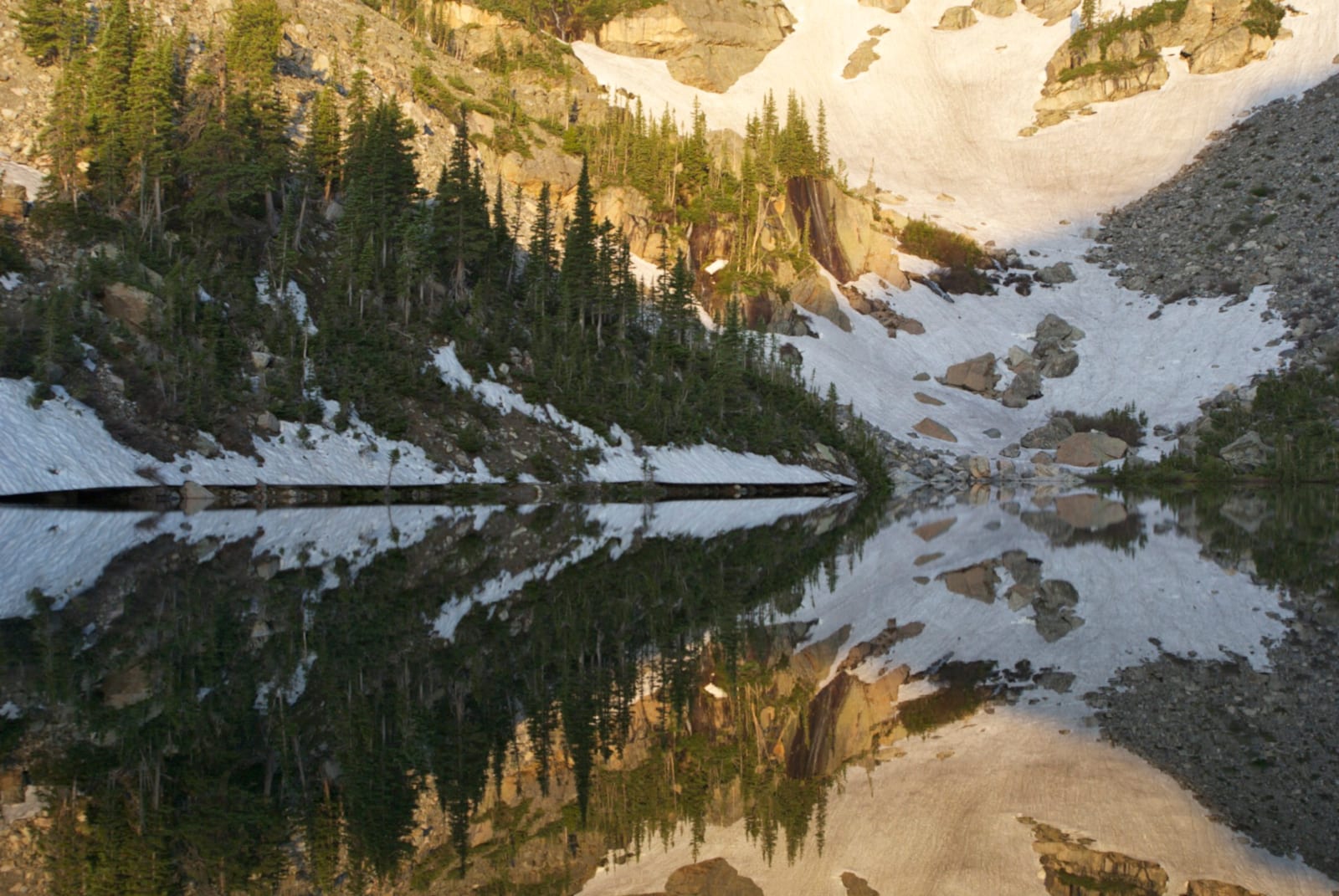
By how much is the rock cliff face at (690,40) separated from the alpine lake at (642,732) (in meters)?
134

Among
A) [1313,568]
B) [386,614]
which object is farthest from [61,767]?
[1313,568]

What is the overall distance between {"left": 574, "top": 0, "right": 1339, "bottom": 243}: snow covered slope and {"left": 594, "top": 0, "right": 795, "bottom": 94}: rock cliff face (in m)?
2.15

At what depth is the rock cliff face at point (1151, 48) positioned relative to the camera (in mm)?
137750

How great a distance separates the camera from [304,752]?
8602mm

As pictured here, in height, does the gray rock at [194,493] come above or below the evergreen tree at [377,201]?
below

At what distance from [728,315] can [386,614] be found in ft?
201

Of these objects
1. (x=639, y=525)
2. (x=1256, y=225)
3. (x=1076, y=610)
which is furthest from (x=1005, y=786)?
(x=1256, y=225)

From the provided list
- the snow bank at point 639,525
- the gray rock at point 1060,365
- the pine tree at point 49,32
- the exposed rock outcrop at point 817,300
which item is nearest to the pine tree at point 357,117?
the pine tree at point 49,32

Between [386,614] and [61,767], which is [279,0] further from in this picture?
[61,767]

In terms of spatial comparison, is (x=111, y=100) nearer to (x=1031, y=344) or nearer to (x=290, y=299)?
(x=290, y=299)

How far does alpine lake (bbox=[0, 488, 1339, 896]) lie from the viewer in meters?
7.27

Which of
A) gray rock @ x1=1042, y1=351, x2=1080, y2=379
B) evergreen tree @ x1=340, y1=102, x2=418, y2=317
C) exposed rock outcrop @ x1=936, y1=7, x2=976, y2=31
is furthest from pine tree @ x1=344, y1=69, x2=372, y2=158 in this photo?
exposed rock outcrop @ x1=936, y1=7, x2=976, y2=31

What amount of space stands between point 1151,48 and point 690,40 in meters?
64.4

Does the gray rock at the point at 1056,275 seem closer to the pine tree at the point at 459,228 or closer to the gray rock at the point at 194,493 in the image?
the pine tree at the point at 459,228
